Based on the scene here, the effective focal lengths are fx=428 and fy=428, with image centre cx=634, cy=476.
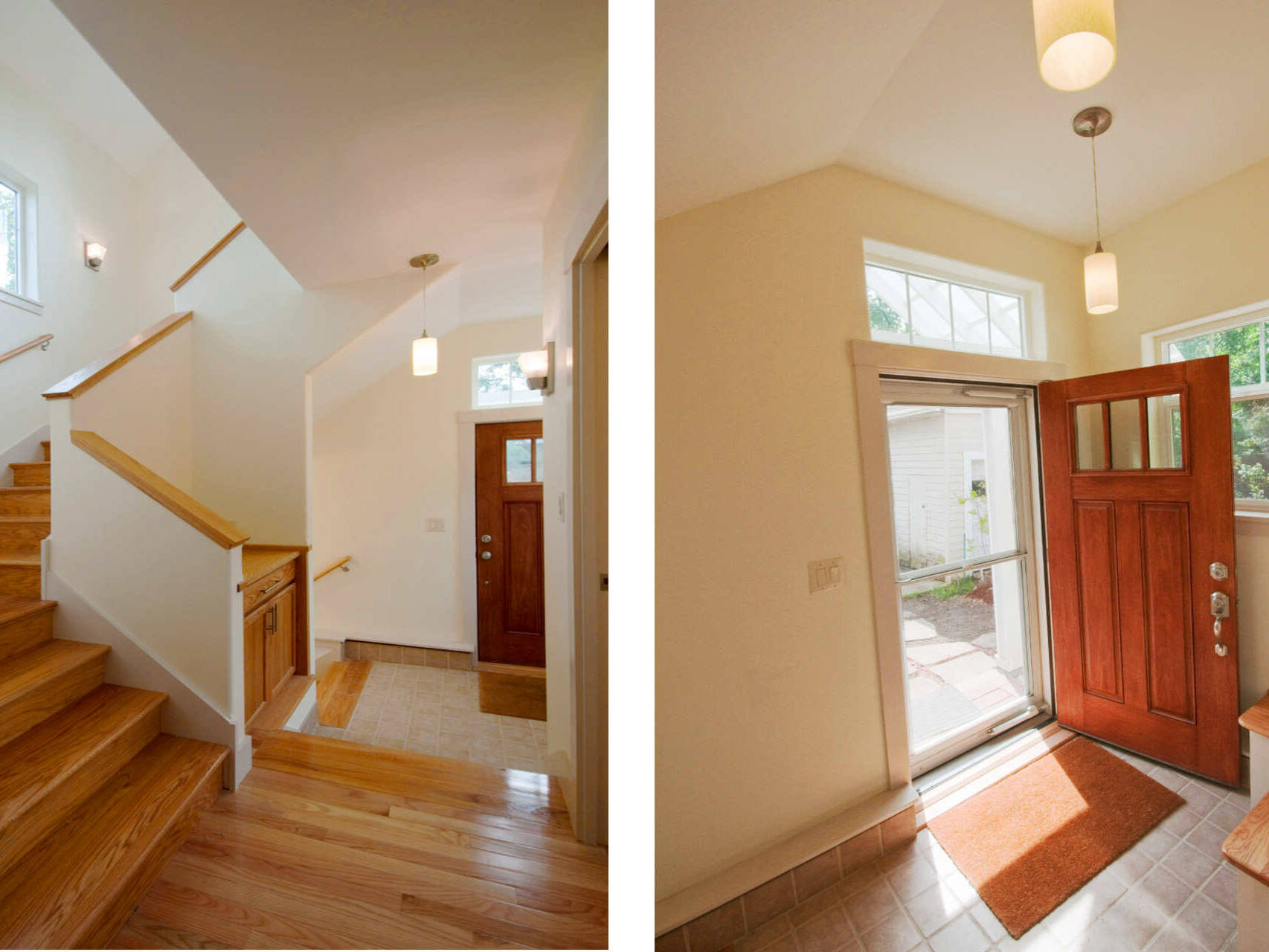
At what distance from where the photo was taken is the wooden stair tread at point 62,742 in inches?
23.8

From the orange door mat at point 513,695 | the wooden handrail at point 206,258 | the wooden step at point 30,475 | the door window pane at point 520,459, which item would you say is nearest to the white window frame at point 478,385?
the door window pane at point 520,459

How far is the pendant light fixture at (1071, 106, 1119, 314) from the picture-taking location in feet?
1.20

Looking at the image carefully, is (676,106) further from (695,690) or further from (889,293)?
(695,690)

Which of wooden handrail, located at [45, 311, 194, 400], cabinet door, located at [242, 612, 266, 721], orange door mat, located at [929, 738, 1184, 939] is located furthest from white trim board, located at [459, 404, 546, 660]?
orange door mat, located at [929, 738, 1184, 939]

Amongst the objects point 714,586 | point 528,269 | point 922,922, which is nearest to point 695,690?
point 714,586

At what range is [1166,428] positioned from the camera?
357 millimetres

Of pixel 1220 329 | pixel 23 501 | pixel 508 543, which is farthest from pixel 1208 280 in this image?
pixel 508 543

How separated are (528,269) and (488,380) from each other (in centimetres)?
100

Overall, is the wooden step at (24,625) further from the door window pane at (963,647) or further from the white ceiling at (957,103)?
the door window pane at (963,647)

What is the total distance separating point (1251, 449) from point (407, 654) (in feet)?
11.5

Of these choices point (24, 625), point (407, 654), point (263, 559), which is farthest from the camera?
point (407, 654)

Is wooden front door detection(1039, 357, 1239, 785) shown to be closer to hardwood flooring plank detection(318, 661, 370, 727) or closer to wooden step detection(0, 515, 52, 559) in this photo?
wooden step detection(0, 515, 52, 559)

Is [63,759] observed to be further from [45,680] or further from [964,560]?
[964,560]

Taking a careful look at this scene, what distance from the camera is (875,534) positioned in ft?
1.57
